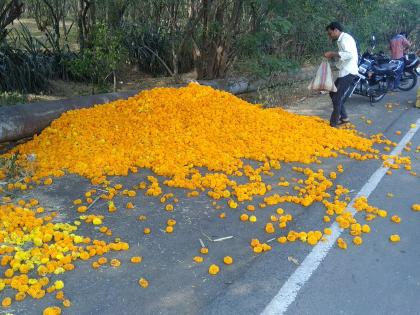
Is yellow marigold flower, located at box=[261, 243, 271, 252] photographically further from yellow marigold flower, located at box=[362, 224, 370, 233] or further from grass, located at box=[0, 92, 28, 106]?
grass, located at box=[0, 92, 28, 106]

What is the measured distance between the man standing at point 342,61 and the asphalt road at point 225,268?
3126 millimetres

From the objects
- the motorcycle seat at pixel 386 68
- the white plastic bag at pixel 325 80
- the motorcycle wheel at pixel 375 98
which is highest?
the white plastic bag at pixel 325 80

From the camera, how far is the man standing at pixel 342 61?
317 inches

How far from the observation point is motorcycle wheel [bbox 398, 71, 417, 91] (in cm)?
1248

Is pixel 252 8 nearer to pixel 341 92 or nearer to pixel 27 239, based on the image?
pixel 341 92

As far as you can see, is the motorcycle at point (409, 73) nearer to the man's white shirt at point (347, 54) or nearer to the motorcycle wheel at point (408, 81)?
Answer: the motorcycle wheel at point (408, 81)

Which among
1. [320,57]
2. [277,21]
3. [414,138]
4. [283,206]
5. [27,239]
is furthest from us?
[320,57]

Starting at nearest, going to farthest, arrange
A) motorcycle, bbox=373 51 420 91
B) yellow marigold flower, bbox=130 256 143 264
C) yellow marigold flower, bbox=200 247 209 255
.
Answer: yellow marigold flower, bbox=130 256 143 264 → yellow marigold flower, bbox=200 247 209 255 → motorcycle, bbox=373 51 420 91

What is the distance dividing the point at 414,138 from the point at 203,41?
5221 millimetres

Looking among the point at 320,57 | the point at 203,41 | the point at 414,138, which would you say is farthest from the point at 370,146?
the point at 320,57

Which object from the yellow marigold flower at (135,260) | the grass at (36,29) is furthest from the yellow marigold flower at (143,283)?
the grass at (36,29)

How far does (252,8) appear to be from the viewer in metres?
10.0

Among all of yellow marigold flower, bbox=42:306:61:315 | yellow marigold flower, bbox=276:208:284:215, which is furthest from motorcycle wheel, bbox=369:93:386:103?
yellow marigold flower, bbox=42:306:61:315

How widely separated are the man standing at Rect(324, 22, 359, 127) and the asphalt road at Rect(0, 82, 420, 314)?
313cm
